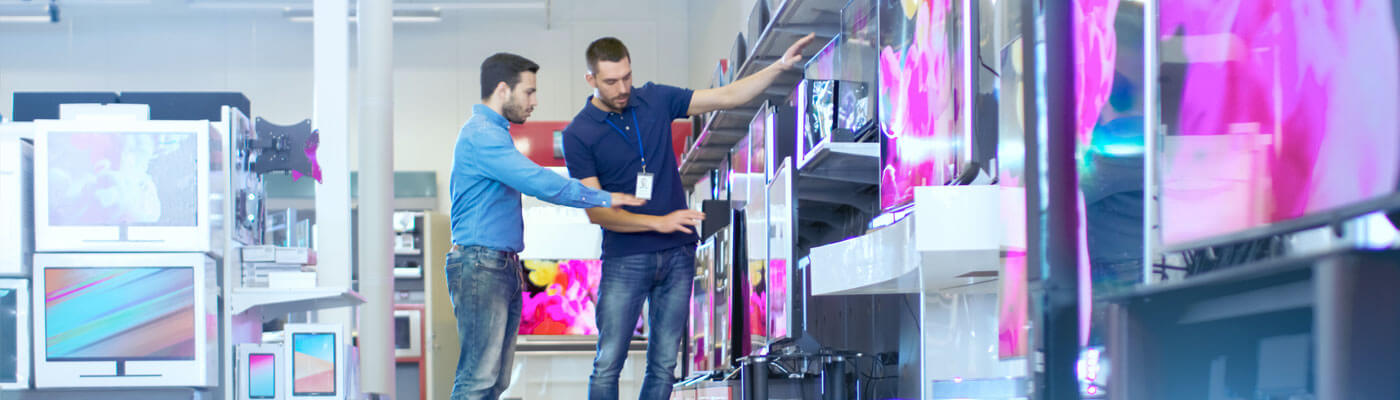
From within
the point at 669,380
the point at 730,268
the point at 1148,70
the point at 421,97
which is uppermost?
the point at 421,97

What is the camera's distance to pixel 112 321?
14.1 feet

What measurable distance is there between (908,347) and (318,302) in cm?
285

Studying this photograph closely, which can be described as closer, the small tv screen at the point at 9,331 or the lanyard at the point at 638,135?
the lanyard at the point at 638,135

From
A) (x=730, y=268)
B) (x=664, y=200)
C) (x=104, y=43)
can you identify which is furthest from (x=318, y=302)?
(x=104, y=43)

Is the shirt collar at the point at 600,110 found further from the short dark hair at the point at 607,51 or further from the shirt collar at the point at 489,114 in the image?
the shirt collar at the point at 489,114

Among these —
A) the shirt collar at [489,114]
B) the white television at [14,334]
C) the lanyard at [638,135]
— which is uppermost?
the shirt collar at [489,114]

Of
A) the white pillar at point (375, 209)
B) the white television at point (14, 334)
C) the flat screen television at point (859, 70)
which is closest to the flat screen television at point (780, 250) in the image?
the flat screen television at point (859, 70)

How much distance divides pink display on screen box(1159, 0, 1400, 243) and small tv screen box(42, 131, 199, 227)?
3.79 meters

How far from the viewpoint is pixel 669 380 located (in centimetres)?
375

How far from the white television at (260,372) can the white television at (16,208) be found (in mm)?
791

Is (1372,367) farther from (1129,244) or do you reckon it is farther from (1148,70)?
(1129,244)

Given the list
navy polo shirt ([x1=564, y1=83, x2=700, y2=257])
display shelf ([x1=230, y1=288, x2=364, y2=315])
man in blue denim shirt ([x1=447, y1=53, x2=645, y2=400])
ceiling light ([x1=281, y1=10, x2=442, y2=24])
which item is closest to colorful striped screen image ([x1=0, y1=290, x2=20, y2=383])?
display shelf ([x1=230, y1=288, x2=364, y2=315])

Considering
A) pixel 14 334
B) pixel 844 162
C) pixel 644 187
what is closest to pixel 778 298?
pixel 844 162

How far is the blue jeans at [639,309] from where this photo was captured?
12.1 ft
